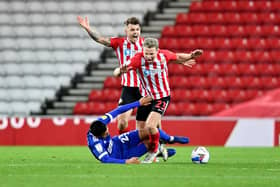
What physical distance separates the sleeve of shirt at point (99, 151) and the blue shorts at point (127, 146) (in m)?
0.27

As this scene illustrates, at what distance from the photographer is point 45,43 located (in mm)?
21188

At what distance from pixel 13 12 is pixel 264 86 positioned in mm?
6737

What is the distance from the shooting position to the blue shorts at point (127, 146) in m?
10.1

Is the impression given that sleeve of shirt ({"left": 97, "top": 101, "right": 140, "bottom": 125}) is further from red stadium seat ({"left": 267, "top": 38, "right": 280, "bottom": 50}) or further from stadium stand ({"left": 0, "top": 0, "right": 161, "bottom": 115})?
red stadium seat ({"left": 267, "top": 38, "right": 280, "bottom": 50})

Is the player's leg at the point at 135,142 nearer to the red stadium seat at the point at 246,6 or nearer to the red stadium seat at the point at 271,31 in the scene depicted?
the red stadium seat at the point at 271,31

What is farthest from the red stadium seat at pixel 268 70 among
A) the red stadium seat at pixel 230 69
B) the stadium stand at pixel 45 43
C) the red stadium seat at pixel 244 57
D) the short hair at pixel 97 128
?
the short hair at pixel 97 128

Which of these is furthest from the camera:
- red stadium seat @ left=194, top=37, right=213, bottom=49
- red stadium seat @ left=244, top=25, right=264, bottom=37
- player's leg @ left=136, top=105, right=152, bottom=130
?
red stadium seat @ left=244, top=25, right=264, bottom=37

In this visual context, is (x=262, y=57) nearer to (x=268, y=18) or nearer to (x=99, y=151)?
(x=268, y=18)

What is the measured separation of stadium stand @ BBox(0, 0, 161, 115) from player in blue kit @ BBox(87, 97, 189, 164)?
9.93m

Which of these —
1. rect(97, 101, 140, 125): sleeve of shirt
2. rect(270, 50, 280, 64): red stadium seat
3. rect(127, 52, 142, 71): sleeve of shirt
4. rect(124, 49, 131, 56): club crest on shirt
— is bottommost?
rect(270, 50, 280, 64): red stadium seat

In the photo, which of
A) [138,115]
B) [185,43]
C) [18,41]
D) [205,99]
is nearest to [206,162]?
[138,115]

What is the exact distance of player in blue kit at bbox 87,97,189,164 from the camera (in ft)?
31.7

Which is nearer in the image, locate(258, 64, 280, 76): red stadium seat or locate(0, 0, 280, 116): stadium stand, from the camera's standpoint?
locate(0, 0, 280, 116): stadium stand

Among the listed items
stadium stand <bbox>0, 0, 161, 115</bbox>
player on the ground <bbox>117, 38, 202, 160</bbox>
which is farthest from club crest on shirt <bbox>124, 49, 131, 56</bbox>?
stadium stand <bbox>0, 0, 161, 115</bbox>
